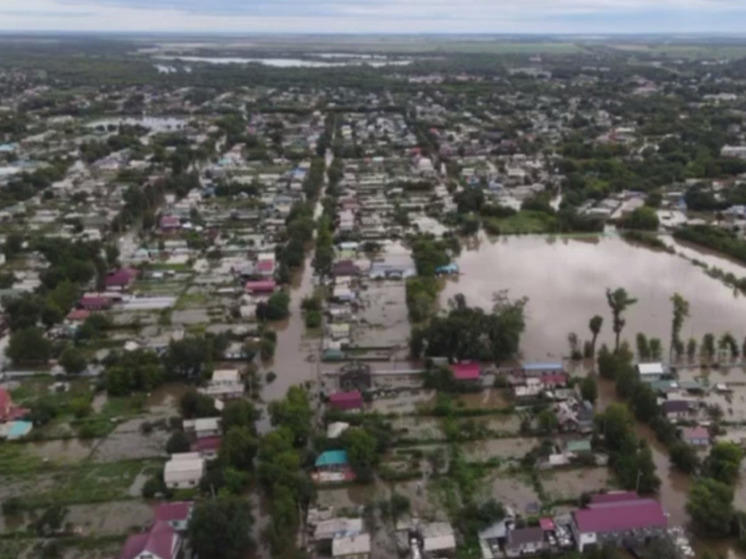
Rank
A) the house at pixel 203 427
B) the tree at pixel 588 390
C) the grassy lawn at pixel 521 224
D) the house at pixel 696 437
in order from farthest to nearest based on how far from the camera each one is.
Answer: the grassy lawn at pixel 521 224, the tree at pixel 588 390, the house at pixel 203 427, the house at pixel 696 437

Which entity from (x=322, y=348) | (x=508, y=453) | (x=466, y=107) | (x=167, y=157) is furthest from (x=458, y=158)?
(x=508, y=453)

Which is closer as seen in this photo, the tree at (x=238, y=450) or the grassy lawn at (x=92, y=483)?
the grassy lawn at (x=92, y=483)

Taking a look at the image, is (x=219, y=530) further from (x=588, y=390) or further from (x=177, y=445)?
(x=588, y=390)

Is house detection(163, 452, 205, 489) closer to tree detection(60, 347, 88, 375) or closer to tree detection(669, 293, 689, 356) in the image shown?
tree detection(60, 347, 88, 375)

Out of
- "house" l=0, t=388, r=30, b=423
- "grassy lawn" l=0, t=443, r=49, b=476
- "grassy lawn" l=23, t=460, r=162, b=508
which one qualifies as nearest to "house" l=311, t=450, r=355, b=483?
"grassy lawn" l=23, t=460, r=162, b=508

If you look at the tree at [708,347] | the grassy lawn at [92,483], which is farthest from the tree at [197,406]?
the tree at [708,347]

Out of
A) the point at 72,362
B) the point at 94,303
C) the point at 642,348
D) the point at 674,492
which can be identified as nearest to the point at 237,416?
the point at 72,362

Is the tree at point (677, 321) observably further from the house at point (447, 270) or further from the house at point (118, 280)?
the house at point (118, 280)
